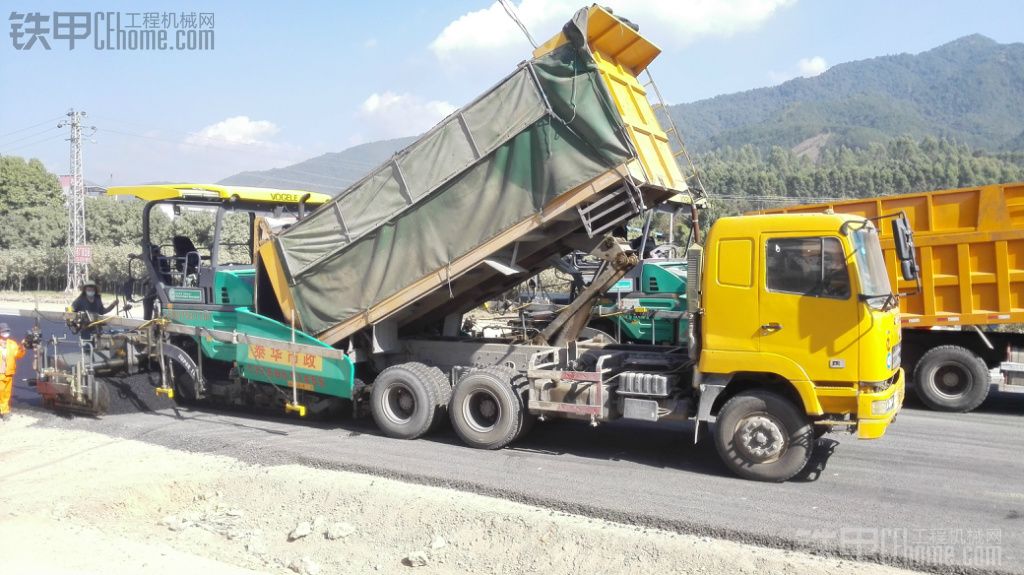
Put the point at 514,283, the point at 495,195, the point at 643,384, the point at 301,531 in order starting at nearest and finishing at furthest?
the point at 301,531
the point at 643,384
the point at 495,195
the point at 514,283

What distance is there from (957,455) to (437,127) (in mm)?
6337

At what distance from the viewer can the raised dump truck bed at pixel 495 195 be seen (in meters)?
7.91

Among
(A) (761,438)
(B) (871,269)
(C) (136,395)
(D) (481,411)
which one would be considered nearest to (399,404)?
(D) (481,411)

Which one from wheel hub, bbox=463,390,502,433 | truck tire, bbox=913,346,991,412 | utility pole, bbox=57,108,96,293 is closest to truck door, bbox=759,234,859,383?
wheel hub, bbox=463,390,502,433

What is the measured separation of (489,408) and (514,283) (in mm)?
1855

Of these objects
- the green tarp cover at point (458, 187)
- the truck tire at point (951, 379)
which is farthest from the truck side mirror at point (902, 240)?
the truck tire at point (951, 379)

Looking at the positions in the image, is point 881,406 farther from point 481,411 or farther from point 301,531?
point 301,531

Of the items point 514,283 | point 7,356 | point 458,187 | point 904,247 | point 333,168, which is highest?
point 333,168

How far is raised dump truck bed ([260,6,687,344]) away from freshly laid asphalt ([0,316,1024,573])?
1.66 m

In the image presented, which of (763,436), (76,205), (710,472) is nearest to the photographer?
(763,436)

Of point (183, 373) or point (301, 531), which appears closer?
point (301, 531)

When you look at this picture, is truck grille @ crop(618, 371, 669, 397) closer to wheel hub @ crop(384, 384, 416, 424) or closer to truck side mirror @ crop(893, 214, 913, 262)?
truck side mirror @ crop(893, 214, 913, 262)

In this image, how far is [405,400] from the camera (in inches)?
361

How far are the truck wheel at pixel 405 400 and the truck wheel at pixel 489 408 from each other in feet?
1.00
